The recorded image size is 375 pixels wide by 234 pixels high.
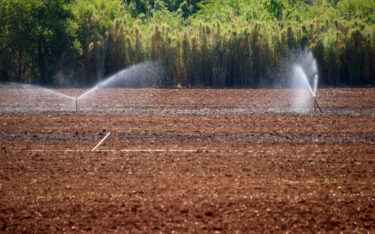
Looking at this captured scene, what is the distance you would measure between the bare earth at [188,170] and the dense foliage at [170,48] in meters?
9.31

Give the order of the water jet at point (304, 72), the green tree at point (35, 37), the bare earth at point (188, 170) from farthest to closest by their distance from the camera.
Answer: the green tree at point (35, 37) < the water jet at point (304, 72) < the bare earth at point (188, 170)

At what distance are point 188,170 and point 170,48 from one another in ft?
60.8

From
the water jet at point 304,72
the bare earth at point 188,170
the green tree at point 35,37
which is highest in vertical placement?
the green tree at point 35,37

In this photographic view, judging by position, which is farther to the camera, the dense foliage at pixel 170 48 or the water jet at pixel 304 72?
the dense foliage at pixel 170 48

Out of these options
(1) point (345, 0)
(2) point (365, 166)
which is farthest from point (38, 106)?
(1) point (345, 0)

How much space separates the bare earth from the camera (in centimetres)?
671

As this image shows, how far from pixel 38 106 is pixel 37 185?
1131 centimetres

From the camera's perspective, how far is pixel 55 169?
9.45m

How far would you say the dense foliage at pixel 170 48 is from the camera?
27.1 m

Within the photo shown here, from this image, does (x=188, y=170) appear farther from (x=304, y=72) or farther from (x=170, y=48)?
(x=304, y=72)

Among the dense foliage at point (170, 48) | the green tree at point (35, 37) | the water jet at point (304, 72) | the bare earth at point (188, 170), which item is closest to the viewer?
the bare earth at point (188, 170)

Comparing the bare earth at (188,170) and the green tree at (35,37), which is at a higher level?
the green tree at (35,37)

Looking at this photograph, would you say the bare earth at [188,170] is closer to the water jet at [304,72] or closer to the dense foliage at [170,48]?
the water jet at [304,72]

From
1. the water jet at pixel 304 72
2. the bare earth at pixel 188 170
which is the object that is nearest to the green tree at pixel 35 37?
the bare earth at pixel 188 170
